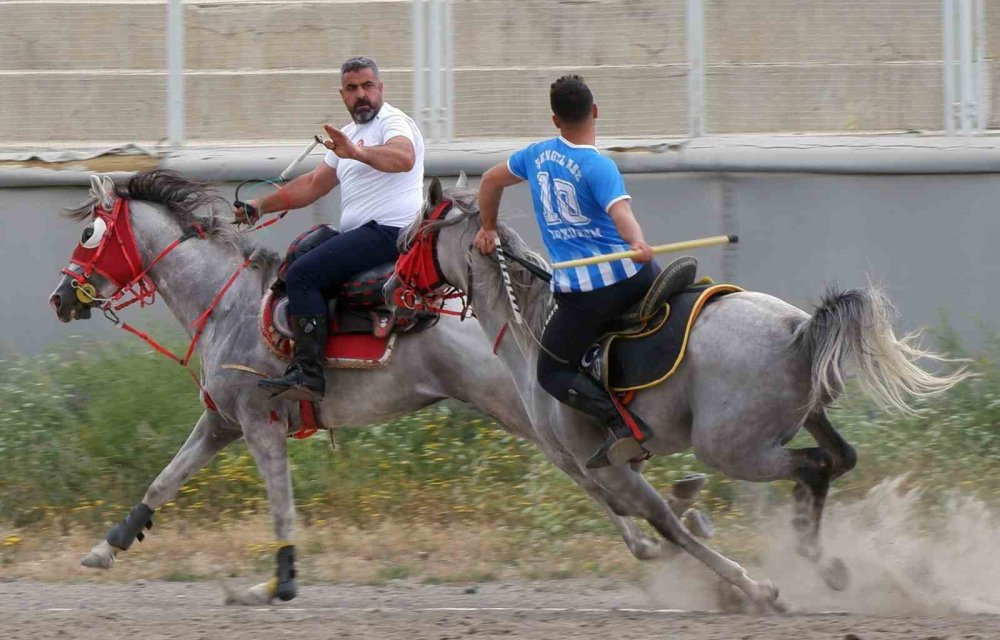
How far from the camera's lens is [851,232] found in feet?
31.2

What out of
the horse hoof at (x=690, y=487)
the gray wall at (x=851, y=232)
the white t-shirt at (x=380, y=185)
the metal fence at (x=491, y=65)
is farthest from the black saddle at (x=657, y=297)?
the metal fence at (x=491, y=65)

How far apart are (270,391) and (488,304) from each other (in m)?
1.40

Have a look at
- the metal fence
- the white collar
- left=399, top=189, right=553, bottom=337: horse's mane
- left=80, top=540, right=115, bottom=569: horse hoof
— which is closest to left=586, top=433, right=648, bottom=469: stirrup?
left=399, top=189, right=553, bottom=337: horse's mane

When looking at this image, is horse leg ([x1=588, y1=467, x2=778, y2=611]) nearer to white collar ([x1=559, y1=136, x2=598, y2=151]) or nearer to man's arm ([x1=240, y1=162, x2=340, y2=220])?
white collar ([x1=559, y1=136, x2=598, y2=151])

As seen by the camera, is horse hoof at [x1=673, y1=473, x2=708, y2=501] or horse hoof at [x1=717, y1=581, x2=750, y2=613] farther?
horse hoof at [x1=673, y1=473, x2=708, y2=501]

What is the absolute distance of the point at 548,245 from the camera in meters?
6.20

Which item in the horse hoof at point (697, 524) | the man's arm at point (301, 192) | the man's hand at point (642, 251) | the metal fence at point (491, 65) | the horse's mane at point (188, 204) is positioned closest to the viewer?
the man's hand at point (642, 251)

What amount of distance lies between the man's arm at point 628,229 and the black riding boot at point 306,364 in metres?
1.98

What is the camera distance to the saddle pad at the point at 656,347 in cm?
591

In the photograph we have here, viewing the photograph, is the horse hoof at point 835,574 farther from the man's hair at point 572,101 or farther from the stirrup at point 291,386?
the stirrup at point 291,386

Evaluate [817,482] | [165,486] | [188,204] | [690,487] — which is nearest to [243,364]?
[165,486]

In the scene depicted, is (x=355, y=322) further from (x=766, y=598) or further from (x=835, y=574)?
(x=835, y=574)

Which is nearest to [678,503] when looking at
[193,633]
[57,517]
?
[193,633]

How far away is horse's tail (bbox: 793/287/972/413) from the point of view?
5570 millimetres
